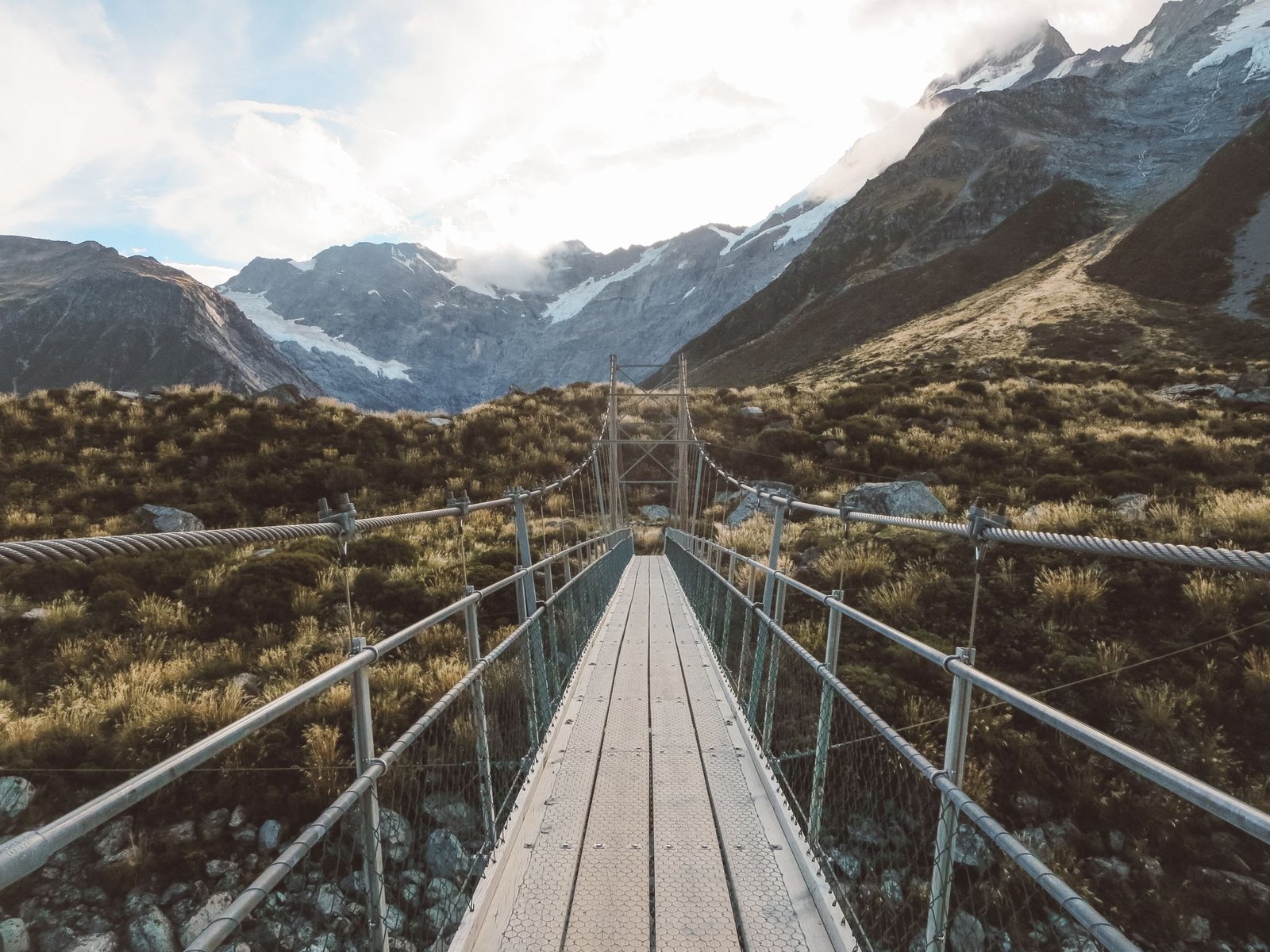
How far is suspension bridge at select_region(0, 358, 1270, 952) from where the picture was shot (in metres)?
1.59

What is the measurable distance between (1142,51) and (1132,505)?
254651 millimetres

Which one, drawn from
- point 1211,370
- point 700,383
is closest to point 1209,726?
point 1211,370

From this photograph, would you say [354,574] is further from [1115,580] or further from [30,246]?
[30,246]

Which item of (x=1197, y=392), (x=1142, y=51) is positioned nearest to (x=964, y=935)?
(x=1197, y=392)

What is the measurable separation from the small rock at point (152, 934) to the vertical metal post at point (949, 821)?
4779 mm

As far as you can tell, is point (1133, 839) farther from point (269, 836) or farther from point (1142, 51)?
point (1142, 51)

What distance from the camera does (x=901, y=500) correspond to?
13.0 m

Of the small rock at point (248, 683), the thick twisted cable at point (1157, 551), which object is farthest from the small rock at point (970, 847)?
the small rock at point (248, 683)

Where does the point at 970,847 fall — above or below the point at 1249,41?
below

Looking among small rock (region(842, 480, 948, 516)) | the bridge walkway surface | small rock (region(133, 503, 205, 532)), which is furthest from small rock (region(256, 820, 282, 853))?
small rock (region(842, 480, 948, 516))

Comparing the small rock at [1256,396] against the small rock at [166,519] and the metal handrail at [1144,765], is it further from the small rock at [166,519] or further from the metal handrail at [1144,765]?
the small rock at [166,519]

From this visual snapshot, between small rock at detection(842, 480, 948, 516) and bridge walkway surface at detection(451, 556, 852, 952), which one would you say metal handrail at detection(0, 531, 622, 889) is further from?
small rock at detection(842, 480, 948, 516)

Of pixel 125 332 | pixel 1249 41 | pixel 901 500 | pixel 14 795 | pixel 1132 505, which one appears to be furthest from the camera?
pixel 125 332

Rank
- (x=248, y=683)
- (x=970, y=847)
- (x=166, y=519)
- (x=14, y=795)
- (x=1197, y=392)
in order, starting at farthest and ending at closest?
(x=1197, y=392) < (x=166, y=519) < (x=248, y=683) < (x=970, y=847) < (x=14, y=795)
